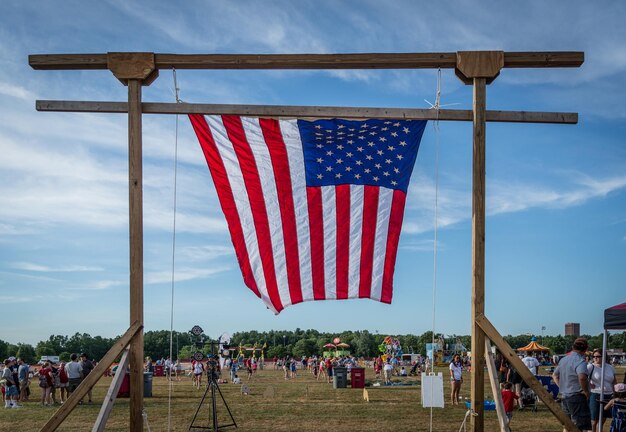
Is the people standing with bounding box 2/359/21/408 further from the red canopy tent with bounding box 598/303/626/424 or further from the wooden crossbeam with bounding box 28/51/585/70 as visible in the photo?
the red canopy tent with bounding box 598/303/626/424

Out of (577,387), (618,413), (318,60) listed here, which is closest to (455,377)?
(618,413)

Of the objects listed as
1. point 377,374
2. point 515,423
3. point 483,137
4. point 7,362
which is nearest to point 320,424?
point 515,423

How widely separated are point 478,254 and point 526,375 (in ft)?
5.60

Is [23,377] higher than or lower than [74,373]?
lower

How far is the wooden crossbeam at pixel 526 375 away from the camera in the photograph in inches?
336

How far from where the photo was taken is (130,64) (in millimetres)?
9266

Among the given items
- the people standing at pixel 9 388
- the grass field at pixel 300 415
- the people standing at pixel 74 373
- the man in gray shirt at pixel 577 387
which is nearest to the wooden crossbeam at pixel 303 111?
the man in gray shirt at pixel 577 387

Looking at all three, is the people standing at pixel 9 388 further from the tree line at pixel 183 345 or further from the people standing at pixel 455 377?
the tree line at pixel 183 345

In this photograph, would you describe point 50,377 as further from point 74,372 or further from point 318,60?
point 318,60

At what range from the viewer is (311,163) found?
32.2ft

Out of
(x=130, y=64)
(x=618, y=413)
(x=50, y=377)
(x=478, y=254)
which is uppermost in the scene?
(x=130, y=64)

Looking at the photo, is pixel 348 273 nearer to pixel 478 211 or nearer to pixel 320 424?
pixel 478 211

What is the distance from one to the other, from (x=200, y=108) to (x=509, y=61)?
443cm

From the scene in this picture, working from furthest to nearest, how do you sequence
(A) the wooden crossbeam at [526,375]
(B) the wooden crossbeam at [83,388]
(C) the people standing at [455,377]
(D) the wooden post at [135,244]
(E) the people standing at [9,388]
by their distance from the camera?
(E) the people standing at [9,388] < (C) the people standing at [455,377] < (D) the wooden post at [135,244] < (A) the wooden crossbeam at [526,375] < (B) the wooden crossbeam at [83,388]
